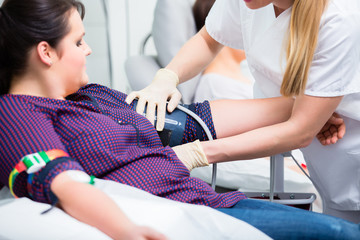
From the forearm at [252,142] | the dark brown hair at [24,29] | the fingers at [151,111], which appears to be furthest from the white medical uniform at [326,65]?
the dark brown hair at [24,29]

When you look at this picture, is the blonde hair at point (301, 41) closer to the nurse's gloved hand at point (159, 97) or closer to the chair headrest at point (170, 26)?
the nurse's gloved hand at point (159, 97)

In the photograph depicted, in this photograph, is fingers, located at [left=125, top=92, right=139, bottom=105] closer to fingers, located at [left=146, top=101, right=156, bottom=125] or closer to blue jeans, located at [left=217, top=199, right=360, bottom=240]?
fingers, located at [left=146, top=101, right=156, bottom=125]

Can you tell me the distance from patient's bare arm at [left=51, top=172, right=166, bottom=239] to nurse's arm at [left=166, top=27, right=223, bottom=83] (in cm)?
84

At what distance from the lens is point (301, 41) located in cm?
122

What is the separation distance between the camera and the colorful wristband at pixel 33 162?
2.86ft

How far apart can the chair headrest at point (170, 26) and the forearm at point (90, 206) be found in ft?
6.35

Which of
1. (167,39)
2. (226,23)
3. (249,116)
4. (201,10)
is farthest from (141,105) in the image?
(201,10)

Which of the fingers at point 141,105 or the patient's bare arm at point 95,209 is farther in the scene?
the fingers at point 141,105

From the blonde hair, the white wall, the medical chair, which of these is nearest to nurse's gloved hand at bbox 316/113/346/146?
the blonde hair

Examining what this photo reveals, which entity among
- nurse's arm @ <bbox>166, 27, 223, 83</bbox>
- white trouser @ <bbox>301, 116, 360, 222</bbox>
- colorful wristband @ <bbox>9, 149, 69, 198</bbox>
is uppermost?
nurse's arm @ <bbox>166, 27, 223, 83</bbox>

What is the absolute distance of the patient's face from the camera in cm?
108

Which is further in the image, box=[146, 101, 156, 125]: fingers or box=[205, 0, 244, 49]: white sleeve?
box=[205, 0, 244, 49]: white sleeve

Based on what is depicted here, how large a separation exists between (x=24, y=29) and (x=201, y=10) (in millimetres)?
1906

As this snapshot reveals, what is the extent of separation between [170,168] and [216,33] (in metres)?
0.71
